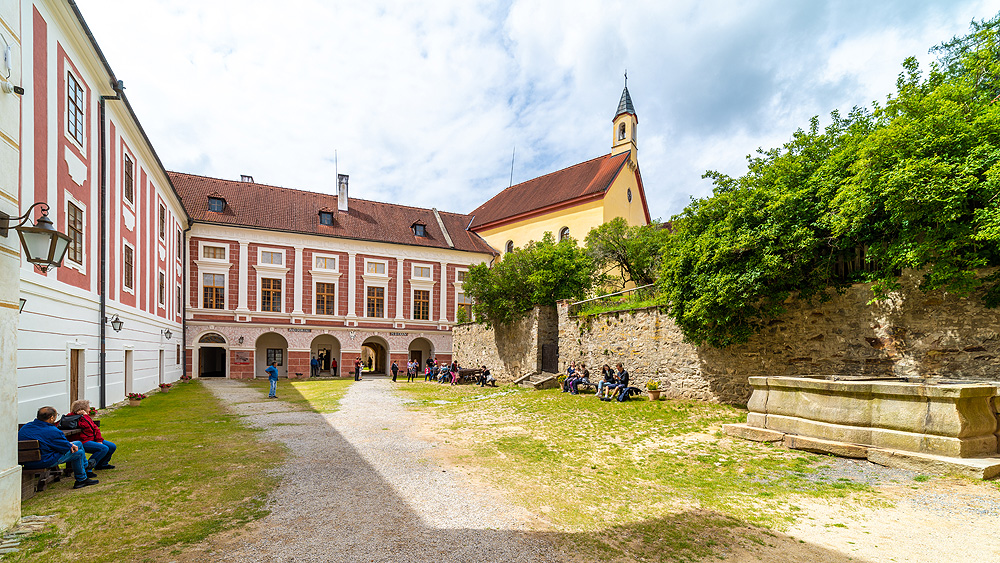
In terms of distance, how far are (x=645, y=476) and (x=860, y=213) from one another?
21.1 ft

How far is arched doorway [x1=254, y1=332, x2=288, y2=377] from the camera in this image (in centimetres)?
3284

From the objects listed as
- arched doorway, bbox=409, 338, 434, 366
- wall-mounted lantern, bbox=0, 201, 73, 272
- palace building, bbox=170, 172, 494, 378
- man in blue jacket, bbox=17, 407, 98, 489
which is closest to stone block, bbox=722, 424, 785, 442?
man in blue jacket, bbox=17, 407, 98, 489

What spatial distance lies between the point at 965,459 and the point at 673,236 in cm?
858

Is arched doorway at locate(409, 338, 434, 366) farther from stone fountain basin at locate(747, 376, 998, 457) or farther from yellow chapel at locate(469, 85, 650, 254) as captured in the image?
stone fountain basin at locate(747, 376, 998, 457)

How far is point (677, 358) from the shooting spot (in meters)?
14.5

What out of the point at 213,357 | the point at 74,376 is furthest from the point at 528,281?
the point at 213,357

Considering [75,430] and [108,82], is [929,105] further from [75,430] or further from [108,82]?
[108,82]

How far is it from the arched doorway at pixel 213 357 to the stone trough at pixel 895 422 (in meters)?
31.4

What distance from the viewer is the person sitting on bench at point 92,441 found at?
6938 millimetres

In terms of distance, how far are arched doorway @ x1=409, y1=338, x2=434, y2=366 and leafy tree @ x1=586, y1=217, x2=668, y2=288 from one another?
611 inches

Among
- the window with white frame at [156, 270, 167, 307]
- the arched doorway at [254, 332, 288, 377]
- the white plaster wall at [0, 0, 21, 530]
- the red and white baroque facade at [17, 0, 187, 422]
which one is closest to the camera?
the white plaster wall at [0, 0, 21, 530]

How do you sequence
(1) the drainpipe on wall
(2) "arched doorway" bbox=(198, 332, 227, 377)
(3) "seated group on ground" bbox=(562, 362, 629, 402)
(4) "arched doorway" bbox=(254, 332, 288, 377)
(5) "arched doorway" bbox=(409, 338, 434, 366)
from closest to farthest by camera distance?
(3) "seated group on ground" bbox=(562, 362, 629, 402), (1) the drainpipe on wall, (2) "arched doorway" bbox=(198, 332, 227, 377), (4) "arched doorway" bbox=(254, 332, 288, 377), (5) "arched doorway" bbox=(409, 338, 434, 366)

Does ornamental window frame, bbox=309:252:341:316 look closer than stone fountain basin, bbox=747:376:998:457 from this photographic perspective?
No

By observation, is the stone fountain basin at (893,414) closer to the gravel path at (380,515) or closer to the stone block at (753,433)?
the stone block at (753,433)
